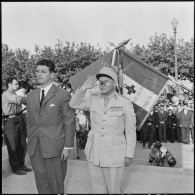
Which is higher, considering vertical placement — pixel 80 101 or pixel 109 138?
pixel 80 101

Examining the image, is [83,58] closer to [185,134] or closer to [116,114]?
[185,134]

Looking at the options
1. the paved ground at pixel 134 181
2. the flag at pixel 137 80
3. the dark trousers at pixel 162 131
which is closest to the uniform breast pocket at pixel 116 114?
the flag at pixel 137 80

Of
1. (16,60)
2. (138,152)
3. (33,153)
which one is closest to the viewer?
(33,153)

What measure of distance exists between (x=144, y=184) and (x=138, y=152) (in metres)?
4.73

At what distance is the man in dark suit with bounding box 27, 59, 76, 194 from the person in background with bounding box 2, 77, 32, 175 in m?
1.85

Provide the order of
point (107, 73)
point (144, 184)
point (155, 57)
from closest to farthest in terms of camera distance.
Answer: point (107, 73) → point (144, 184) → point (155, 57)

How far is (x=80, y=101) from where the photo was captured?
3.69 metres

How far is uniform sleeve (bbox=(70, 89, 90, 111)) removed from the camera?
3.65 meters

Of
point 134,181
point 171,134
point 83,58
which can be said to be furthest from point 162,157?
point 83,58

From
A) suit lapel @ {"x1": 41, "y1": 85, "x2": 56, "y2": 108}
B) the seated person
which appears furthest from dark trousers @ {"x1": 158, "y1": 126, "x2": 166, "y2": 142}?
suit lapel @ {"x1": 41, "y1": 85, "x2": 56, "y2": 108}

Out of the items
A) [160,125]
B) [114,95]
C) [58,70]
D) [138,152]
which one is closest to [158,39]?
[58,70]

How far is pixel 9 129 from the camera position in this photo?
596cm

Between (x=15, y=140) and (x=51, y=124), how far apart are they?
8.33 ft

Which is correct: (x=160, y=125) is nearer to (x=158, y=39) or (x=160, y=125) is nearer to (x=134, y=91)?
(x=134, y=91)
